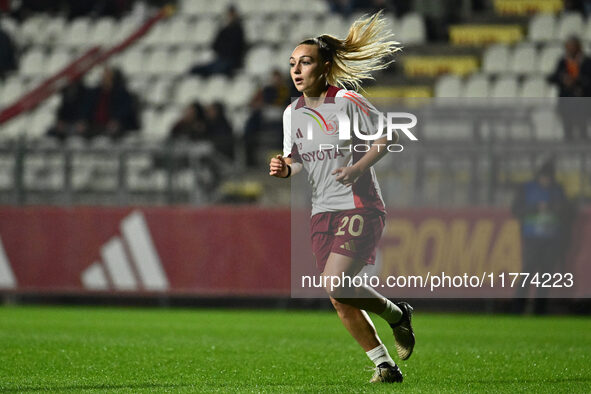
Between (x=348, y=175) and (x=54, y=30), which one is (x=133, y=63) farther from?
(x=348, y=175)

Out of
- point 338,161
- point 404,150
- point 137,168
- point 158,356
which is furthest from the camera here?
point 137,168

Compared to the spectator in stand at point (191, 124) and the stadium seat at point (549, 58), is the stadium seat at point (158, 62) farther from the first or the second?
the stadium seat at point (549, 58)

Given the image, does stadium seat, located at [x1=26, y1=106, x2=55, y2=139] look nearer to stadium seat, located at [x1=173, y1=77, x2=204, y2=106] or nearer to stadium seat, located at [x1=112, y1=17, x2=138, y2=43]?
stadium seat, located at [x1=173, y1=77, x2=204, y2=106]

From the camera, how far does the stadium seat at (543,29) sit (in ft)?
59.1

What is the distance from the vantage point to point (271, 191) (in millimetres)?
15055

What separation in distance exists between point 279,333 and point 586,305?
5.08m

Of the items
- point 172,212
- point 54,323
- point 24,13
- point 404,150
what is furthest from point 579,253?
point 24,13

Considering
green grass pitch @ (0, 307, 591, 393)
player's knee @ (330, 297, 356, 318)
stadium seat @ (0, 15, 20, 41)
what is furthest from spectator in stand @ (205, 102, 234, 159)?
player's knee @ (330, 297, 356, 318)

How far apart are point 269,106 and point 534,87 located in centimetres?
414

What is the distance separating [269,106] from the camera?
16641 millimetres

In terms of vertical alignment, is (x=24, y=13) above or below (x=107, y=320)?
above

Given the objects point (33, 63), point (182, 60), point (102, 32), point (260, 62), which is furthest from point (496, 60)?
point (33, 63)

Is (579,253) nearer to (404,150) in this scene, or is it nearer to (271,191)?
(404,150)

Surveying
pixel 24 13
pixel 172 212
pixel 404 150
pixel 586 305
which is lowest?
pixel 586 305
